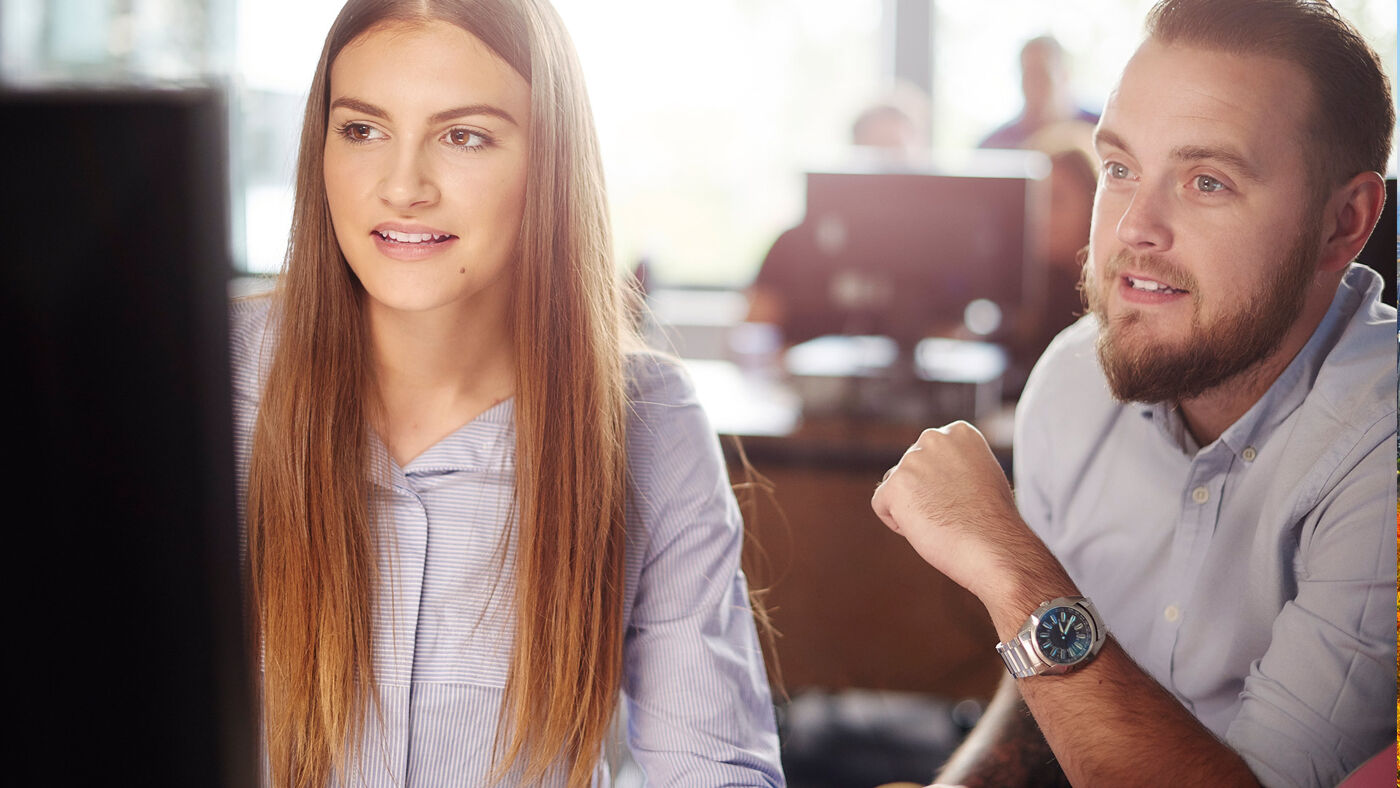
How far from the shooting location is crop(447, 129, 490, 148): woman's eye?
82 centimetres

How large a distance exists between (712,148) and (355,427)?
11.9 ft

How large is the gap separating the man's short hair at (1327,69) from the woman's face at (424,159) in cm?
48

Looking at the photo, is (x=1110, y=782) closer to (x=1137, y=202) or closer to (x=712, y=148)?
(x=1137, y=202)

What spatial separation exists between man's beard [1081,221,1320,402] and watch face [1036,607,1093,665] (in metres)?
0.18

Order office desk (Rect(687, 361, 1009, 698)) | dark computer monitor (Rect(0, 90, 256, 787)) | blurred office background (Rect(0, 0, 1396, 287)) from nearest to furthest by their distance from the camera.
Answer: dark computer monitor (Rect(0, 90, 256, 787)) < office desk (Rect(687, 361, 1009, 698)) < blurred office background (Rect(0, 0, 1396, 287))

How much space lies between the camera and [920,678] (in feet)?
6.46

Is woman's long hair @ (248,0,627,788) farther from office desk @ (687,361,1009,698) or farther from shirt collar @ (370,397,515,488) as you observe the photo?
office desk @ (687,361,1009,698)

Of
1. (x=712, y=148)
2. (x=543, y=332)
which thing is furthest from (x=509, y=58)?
A: (x=712, y=148)

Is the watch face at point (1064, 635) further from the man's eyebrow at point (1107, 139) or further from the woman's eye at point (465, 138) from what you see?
the woman's eye at point (465, 138)

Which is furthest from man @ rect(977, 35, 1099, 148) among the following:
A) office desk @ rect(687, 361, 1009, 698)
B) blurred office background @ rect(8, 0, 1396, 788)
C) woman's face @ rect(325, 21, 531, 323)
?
woman's face @ rect(325, 21, 531, 323)

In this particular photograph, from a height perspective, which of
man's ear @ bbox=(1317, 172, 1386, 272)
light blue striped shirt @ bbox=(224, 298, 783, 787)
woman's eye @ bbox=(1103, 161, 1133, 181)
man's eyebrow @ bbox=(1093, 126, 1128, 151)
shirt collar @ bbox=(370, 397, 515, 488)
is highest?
man's eyebrow @ bbox=(1093, 126, 1128, 151)

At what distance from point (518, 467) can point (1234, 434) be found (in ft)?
1.70

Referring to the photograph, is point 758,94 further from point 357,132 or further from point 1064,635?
point 1064,635

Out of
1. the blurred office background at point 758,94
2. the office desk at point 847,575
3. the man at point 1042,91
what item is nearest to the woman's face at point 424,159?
the office desk at point 847,575
